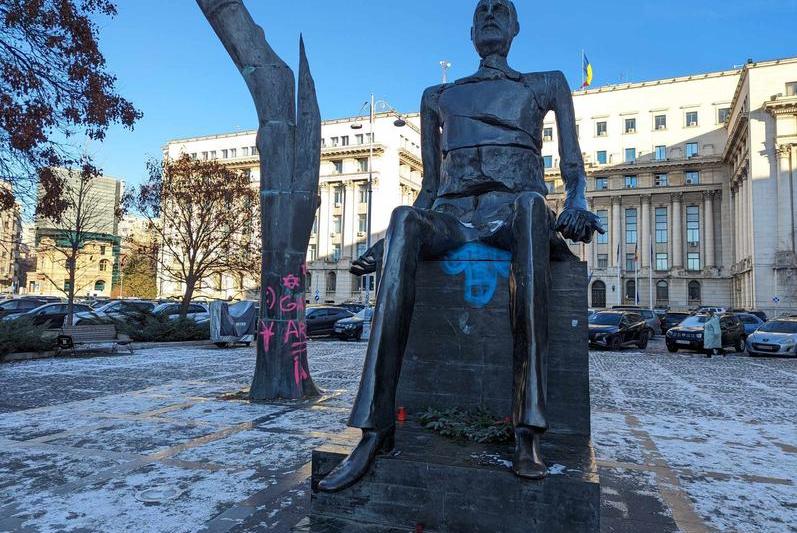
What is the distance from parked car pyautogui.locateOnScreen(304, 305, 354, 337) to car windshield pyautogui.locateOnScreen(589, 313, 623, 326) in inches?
446

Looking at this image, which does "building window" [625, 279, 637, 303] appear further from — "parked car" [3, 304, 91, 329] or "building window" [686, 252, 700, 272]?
"parked car" [3, 304, 91, 329]

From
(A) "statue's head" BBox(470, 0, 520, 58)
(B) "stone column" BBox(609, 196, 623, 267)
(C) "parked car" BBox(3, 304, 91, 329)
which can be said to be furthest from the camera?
(B) "stone column" BBox(609, 196, 623, 267)

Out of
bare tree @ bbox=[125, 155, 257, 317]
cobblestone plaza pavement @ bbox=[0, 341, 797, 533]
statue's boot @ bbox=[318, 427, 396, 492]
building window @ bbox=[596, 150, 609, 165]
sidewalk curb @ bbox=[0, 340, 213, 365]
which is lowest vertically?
sidewalk curb @ bbox=[0, 340, 213, 365]

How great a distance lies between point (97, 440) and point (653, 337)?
103ft

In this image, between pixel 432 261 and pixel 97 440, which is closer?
pixel 432 261

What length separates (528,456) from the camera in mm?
2502

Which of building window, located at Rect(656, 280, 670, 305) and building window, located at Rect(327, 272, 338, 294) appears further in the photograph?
building window, located at Rect(327, 272, 338, 294)

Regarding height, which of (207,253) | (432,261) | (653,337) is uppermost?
(207,253)

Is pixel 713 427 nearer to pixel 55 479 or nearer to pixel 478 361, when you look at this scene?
pixel 478 361

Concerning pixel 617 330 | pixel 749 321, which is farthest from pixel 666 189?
pixel 617 330

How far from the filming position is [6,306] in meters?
28.8

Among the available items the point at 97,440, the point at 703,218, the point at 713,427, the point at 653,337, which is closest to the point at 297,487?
the point at 97,440

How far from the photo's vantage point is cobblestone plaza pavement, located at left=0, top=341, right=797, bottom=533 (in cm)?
342

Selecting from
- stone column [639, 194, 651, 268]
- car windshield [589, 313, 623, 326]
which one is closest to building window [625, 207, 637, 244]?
stone column [639, 194, 651, 268]
